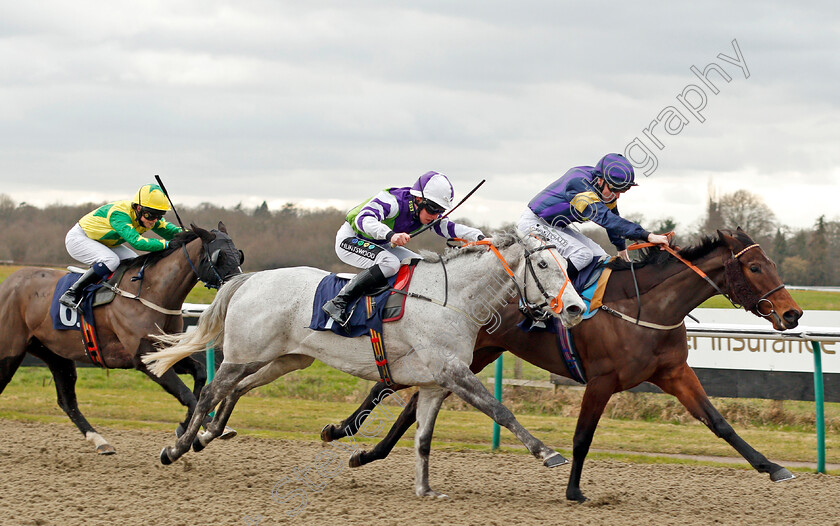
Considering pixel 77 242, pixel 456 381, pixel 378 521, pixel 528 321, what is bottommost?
pixel 378 521

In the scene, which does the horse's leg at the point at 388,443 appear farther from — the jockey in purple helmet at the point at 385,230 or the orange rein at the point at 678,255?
the orange rein at the point at 678,255

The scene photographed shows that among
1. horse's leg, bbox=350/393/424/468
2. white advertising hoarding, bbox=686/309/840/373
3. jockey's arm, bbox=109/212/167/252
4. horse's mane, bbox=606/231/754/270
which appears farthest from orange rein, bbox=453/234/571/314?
white advertising hoarding, bbox=686/309/840/373

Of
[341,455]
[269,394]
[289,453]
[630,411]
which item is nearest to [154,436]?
[289,453]

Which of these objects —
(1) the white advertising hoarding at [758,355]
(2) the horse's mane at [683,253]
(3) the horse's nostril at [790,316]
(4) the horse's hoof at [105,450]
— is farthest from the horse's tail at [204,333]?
(1) the white advertising hoarding at [758,355]

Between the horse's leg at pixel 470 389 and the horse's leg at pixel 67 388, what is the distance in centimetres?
293

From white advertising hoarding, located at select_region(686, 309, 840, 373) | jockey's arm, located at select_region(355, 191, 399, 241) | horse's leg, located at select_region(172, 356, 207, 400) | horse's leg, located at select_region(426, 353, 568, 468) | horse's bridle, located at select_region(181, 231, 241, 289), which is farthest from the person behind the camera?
white advertising hoarding, located at select_region(686, 309, 840, 373)

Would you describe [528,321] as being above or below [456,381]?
above

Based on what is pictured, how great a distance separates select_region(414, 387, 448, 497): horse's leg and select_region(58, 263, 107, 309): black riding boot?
9.06ft

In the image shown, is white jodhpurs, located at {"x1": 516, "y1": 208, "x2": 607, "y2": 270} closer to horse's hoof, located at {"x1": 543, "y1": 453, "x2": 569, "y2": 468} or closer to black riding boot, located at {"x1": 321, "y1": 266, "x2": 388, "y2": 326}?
black riding boot, located at {"x1": 321, "y1": 266, "x2": 388, "y2": 326}

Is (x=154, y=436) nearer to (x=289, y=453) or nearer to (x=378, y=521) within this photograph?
(x=289, y=453)

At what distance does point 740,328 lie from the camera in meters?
6.34

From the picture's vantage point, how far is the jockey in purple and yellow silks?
6.28 meters

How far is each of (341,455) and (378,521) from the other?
1757 millimetres

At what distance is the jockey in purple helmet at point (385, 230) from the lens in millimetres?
4977
